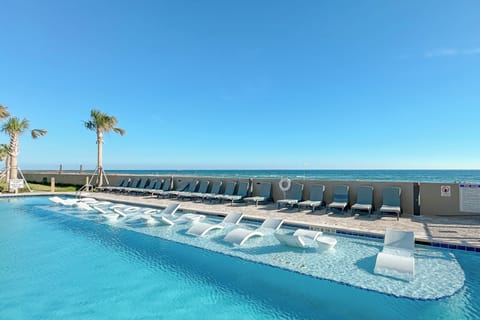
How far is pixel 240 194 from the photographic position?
1052cm

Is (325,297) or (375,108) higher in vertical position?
(375,108)

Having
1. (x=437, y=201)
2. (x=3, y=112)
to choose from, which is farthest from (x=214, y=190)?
(x=3, y=112)

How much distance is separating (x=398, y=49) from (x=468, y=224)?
26.3 ft

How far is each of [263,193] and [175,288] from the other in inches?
251

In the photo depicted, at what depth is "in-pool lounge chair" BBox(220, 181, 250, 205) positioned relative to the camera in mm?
9984

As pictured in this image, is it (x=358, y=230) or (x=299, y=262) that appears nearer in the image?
(x=299, y=262)

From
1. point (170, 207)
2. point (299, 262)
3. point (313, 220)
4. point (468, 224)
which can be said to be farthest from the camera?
point (170, 207)

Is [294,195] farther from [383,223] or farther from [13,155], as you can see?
[13,155]

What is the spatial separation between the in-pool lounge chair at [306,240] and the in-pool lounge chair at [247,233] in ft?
2.18

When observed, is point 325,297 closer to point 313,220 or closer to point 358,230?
point 358,230

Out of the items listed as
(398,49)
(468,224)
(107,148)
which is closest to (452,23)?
(398,49)

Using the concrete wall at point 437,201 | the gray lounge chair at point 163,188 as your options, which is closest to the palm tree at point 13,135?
the gray lounge chair at point 163,188

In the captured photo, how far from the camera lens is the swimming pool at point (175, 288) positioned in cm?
336

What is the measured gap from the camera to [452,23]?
30.8 feet
